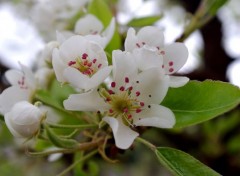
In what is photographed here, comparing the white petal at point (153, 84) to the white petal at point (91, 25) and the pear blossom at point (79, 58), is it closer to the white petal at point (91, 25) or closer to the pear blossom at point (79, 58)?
the pear blossom at point (79, 58)

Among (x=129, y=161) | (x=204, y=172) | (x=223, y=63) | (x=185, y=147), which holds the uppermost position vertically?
(x=204, y=172)

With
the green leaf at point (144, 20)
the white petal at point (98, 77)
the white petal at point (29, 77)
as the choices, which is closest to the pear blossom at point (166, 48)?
the white petal at point (98, 77)

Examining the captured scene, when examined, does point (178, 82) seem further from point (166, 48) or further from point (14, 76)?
point (14, 76)

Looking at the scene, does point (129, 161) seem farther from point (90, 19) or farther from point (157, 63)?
point (157, 63)

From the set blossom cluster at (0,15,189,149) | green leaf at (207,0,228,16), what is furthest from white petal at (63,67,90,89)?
green leaf at (207,0,228,16)

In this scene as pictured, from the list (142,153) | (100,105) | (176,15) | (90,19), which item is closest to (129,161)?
(142,153)

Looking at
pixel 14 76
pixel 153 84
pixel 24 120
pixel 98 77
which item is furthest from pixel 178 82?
pixel 14 76
